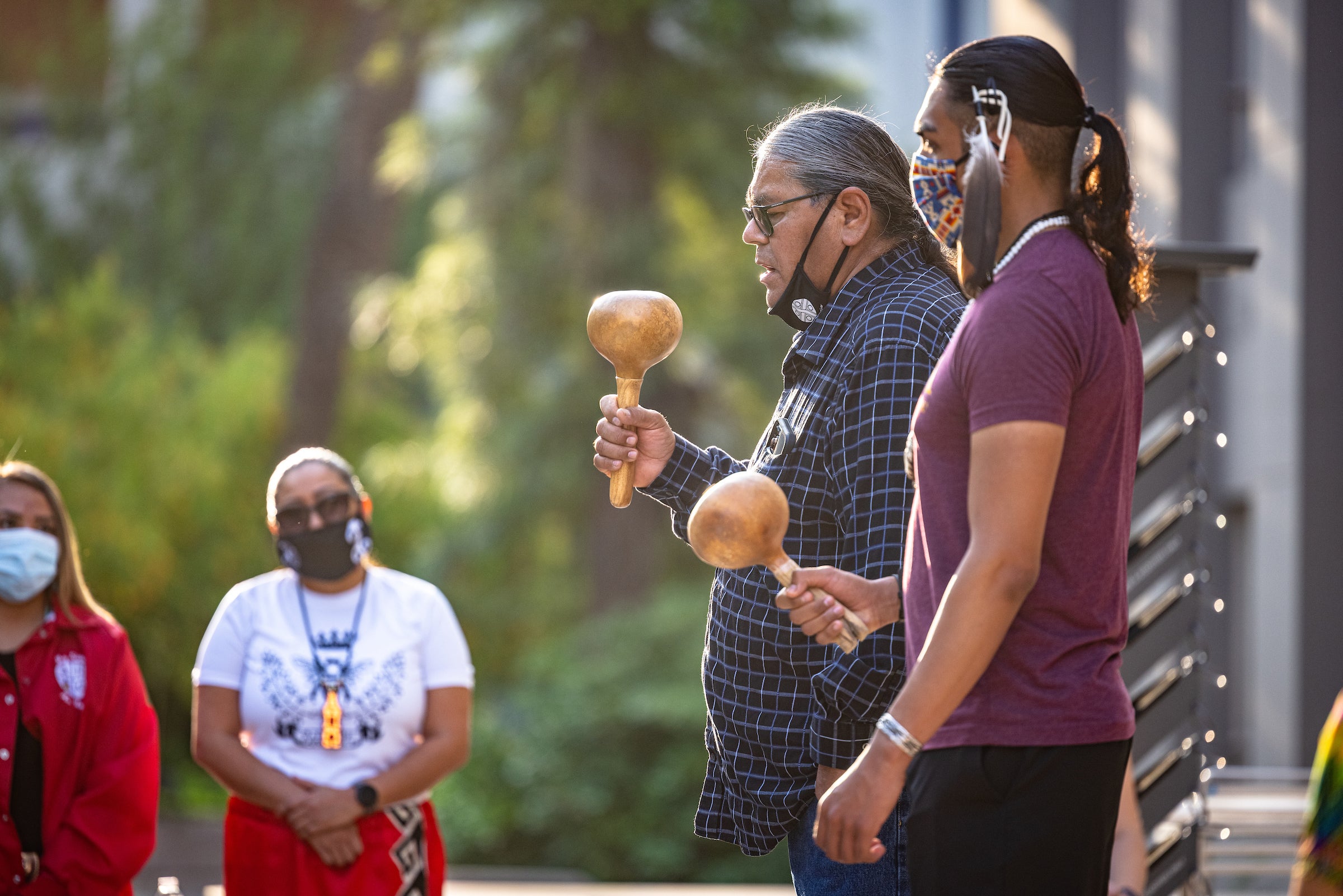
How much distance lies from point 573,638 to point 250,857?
8.18 m

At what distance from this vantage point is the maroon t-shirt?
2031mm

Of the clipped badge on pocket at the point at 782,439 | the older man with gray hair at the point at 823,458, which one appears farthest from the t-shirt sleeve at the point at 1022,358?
the clipped badge on pocket at the point at 782,439

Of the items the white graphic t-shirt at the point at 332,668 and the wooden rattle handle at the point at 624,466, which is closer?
the wooden rattle handle at the point at 624,466

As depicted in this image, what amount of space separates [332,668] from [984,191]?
291cm

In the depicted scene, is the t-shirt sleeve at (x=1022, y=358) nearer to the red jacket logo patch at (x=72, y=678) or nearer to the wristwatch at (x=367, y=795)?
the wristwatch at (x=367, y=795)

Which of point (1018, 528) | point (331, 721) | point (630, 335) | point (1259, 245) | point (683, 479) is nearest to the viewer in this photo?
point (1018, 528)

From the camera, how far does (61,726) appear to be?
423 cm

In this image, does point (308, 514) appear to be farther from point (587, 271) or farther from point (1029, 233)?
point (587, 271)

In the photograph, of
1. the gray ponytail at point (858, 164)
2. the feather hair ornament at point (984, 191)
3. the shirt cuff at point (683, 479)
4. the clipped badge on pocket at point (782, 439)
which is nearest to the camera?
the feather hair ornament at point (984, 191)

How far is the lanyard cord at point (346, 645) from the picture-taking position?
439 cm

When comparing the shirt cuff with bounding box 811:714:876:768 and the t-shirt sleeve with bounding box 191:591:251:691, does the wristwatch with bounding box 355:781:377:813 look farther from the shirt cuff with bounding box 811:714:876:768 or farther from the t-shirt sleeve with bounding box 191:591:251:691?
the shirt cuff with bounding box 811:714:876:768

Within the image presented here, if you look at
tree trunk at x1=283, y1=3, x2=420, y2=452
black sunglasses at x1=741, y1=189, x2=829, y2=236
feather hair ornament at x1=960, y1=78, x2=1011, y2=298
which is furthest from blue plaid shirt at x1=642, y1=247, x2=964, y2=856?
tree trunk at x1=283, y1=3, x2=420, y2=452

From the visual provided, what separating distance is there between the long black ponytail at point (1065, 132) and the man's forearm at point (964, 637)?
51cm

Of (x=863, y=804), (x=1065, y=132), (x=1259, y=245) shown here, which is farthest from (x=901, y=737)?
(x=1259, y=245)
